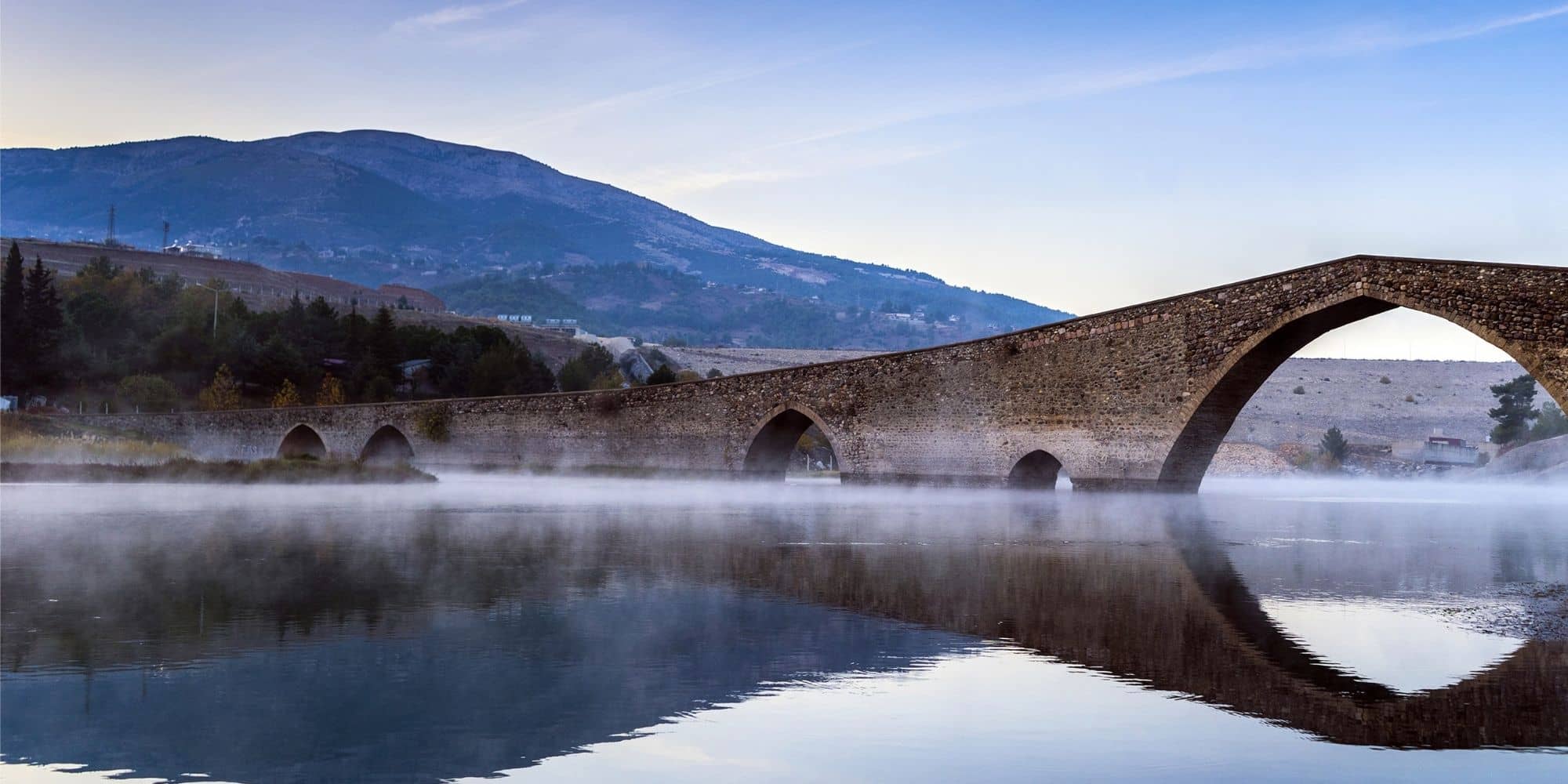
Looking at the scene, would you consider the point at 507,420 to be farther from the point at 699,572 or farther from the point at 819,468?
the point at 699,572

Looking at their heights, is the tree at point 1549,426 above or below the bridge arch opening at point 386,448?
above

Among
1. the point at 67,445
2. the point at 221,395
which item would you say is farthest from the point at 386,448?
the point at 221,395

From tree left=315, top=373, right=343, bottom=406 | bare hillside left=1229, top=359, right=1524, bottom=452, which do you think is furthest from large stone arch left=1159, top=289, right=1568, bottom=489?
tree left=315, top=373, right=343, bottom=406

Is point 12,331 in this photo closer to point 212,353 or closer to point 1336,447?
point 212,353

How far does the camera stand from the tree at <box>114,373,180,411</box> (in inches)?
2911

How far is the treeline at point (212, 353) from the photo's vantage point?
241 feet

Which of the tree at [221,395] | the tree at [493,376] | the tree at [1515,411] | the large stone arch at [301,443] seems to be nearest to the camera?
the large stone arch at [301,443]

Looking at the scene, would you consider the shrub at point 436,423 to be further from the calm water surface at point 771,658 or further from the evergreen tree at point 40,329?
the calm water surface at point 771,658

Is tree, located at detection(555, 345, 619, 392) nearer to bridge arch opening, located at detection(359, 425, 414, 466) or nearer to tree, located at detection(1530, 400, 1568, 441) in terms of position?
bridge arch opening, located at detection(359, 425, 414, 466)

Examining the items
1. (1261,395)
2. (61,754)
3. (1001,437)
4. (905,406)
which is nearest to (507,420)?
(905,406)

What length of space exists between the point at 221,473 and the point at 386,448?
21.4m

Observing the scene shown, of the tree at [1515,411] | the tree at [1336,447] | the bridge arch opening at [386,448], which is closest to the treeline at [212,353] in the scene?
the bridge arch opening at [386,448]

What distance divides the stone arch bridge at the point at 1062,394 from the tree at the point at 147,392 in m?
35.3

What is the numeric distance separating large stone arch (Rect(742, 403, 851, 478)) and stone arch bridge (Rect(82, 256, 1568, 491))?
0.06m
